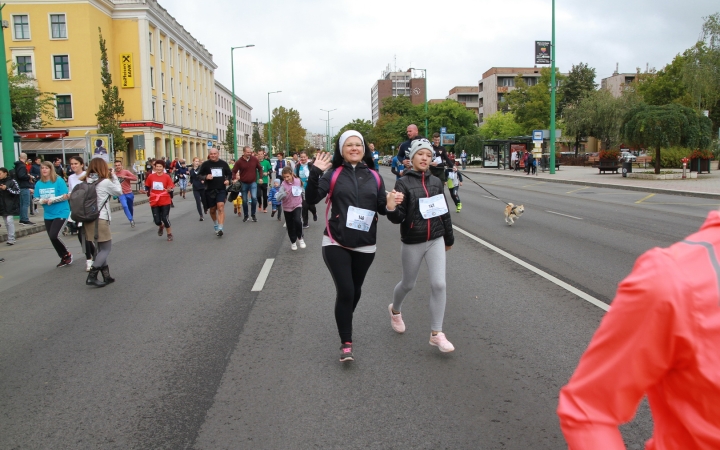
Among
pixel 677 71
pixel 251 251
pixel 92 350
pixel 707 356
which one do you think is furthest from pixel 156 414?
pixel 677 71

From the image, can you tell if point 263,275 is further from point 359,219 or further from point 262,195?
point 262,195

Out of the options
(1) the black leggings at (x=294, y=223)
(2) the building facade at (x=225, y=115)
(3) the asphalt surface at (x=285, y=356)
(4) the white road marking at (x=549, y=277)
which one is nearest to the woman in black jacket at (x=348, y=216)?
(3) the asphalt surface at (x=285, y=356)

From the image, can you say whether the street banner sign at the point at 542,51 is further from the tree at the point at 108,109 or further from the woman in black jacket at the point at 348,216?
the woman in black jacket at the point at 348,216

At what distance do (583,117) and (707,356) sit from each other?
210 ft

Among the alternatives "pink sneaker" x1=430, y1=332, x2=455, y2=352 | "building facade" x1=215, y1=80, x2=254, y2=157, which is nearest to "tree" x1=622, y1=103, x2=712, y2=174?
"pink sneaker" x1=430, y1=332, x2=455, y2=352

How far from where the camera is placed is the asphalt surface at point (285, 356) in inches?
148

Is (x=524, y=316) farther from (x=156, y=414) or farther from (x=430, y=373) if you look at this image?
(x=156, y=414)

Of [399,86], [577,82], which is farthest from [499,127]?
[399,86]

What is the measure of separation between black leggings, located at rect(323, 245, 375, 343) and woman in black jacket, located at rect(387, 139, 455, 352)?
435mm

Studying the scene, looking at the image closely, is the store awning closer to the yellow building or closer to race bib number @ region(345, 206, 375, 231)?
the yellow building

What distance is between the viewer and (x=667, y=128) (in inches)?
1154

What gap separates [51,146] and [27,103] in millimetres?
6653

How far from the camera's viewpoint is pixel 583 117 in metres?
60.3

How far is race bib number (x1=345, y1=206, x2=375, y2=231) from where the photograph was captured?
16.1ft
